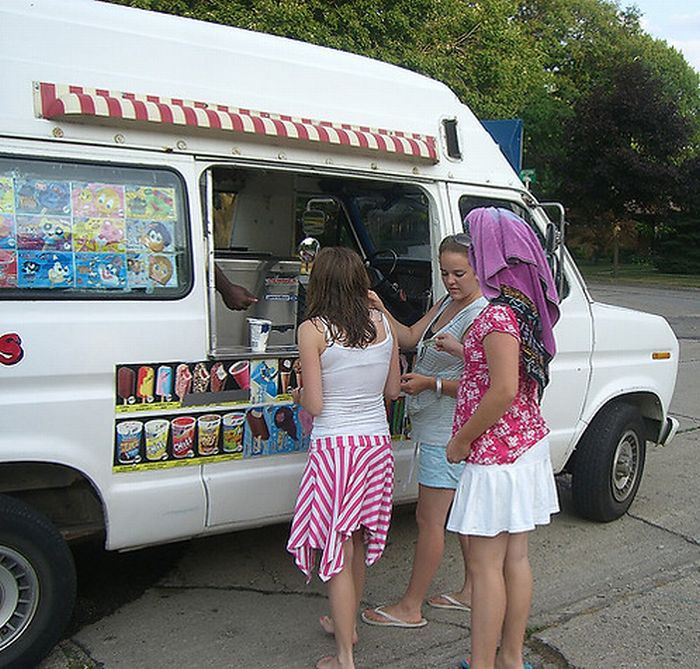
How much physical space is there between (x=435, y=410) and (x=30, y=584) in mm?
1813

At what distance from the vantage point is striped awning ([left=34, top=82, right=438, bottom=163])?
3.03 metres

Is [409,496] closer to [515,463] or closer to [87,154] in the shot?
[515,463]

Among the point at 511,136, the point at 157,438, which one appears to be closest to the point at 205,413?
the point at 157,438

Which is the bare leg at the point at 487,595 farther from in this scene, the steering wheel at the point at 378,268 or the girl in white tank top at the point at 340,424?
the steering wheel at the point at 378,268

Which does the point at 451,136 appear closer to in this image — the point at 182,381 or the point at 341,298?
the point at 341,298

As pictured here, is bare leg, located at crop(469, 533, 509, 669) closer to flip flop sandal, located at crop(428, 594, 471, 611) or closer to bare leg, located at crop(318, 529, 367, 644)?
bare leg, located at crop(318, 529, 367, 644)

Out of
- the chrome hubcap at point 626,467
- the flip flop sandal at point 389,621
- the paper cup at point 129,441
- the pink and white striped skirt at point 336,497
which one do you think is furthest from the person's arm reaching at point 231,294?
the chrome hubcap at point 626,467

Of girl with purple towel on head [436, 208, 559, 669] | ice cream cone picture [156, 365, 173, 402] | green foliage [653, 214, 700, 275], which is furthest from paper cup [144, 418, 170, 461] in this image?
green foliage [653, 214, 700, 275]

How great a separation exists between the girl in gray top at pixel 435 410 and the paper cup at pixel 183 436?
0.94m

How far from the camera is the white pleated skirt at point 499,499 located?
2832 mm

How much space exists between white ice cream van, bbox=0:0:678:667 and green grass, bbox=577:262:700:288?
23743 mm

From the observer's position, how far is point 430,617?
376 cm

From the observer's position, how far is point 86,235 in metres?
3.17

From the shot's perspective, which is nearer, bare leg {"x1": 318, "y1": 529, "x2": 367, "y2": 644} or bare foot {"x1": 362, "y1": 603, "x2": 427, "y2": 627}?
bare leg {"x1": 318, "y1": 529, "x2": 367, "y2": 644}
